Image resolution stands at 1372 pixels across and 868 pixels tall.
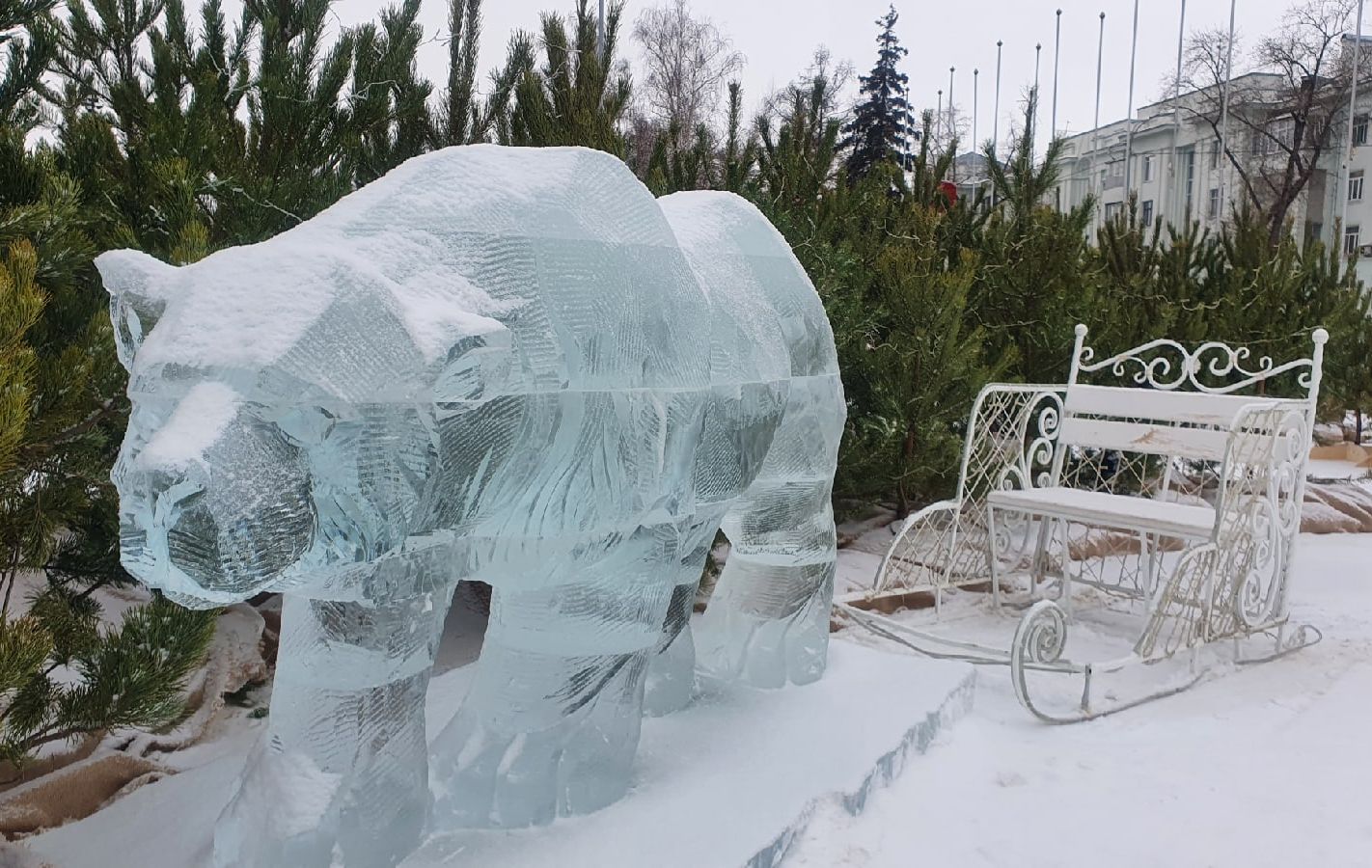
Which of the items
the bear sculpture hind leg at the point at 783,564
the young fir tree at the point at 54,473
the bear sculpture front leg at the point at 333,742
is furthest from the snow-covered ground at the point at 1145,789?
the young fir tree at the point at 54,473

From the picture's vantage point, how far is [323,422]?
131 cm

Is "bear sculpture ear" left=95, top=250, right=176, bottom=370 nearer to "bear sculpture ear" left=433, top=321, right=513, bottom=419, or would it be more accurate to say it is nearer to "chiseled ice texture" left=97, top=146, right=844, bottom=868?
"chiseled ice texture" left=97, top=146, right=844, bottom=868

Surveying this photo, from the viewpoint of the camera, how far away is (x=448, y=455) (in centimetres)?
149

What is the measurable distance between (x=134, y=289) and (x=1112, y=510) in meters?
3.14

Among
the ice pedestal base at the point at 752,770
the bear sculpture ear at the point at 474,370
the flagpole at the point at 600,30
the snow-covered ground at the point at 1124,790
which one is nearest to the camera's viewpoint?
the bear sculpture ear at the point at 474,370

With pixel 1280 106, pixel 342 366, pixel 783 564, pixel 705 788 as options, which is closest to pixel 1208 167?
pixel 1280 106

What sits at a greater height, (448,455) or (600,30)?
(600,30)

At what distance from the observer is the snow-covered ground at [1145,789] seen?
2.25 metres

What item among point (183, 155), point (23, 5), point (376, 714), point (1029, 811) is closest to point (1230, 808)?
point (1029, 811)

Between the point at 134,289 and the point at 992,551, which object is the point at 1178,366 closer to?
the point at 992,551

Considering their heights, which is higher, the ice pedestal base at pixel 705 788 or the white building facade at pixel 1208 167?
the white building facade at pixel 1208 167

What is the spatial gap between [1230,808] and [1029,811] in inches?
20.4

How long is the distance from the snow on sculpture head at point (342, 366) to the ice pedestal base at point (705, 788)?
0.64 metres

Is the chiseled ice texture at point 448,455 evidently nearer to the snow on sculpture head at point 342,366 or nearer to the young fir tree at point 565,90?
the snow on sculpture head at point 342,366
